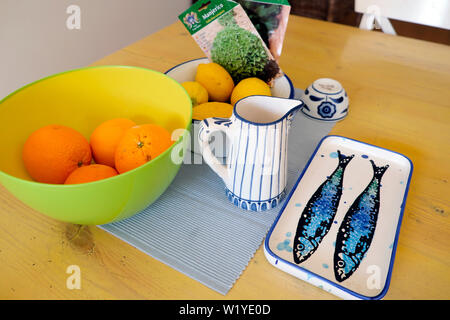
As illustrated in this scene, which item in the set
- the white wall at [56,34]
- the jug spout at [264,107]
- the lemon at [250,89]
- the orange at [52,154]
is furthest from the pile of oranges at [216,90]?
the white wall at [56,34]

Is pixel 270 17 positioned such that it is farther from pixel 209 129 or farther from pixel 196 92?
pixel 209 129

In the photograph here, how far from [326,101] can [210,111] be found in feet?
0.86

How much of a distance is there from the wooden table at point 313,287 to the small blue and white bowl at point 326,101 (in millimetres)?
32

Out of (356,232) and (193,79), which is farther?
(193,79)

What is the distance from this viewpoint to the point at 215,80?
2.26 feet

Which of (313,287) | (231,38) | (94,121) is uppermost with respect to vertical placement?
(231,38)

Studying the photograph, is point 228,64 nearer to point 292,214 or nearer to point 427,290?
point 292,214

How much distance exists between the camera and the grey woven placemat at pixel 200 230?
0.48 metres

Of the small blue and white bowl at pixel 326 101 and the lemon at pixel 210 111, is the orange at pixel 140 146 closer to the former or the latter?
the lemon at pixel 210 111

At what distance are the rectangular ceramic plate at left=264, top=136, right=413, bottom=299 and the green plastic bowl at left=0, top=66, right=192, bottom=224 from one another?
0.63ft

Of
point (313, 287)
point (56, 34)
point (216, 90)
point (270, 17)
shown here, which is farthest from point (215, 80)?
point (56, 34)

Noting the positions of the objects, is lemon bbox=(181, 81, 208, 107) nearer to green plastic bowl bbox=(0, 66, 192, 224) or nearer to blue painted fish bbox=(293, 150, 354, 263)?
green plastic bowl bbox=(0, 66, 192, 224)
